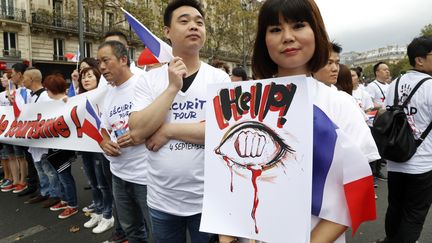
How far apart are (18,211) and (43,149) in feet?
3.31

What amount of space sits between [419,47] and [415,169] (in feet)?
3.91

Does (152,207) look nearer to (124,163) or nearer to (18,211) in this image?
(124,163)

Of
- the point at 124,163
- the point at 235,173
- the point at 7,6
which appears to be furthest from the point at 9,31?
the point at 235,173

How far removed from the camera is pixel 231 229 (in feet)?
3.91

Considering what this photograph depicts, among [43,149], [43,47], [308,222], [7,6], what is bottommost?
[43,149]

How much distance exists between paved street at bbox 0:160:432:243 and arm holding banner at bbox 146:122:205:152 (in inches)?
98.2

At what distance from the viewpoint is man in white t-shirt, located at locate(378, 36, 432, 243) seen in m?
2.83

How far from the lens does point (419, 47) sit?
305 centimetres

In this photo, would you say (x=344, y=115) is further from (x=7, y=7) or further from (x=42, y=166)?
(x=7, y=7)

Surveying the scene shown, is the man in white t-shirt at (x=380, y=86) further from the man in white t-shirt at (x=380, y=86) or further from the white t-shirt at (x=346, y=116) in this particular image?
the white t-shirt at (x=346, y=116)

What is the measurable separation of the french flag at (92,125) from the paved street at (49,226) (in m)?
1.21

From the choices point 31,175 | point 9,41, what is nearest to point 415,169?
point 31,175

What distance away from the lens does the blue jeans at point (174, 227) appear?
1850 millimetres

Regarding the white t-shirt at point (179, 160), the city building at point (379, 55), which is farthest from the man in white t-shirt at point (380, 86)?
the city building at point (379, 55)
